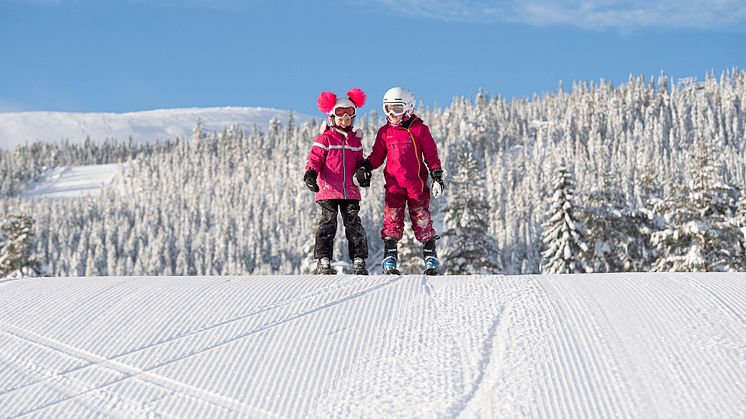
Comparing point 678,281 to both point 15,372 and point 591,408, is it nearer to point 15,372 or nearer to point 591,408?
point 591,408

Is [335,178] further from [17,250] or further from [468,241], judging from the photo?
[17,250]

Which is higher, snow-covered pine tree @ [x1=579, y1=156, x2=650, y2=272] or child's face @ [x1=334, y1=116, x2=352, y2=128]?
child's face @ [x1=334, y1=116, x2=352, y2=128]

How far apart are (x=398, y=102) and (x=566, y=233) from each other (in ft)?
54.1

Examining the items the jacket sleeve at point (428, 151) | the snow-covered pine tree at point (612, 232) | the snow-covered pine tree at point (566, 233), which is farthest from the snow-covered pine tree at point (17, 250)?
the jacket sleeve at point (428, 151)

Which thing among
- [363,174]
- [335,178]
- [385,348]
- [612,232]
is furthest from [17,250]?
[385,348]

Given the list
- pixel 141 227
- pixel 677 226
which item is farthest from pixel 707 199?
pixel 141 227

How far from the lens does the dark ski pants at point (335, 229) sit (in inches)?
317

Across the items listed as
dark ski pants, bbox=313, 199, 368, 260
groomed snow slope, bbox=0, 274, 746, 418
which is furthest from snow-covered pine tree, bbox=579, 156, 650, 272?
groomed snow slope, bbox=0, 274, 746, 418

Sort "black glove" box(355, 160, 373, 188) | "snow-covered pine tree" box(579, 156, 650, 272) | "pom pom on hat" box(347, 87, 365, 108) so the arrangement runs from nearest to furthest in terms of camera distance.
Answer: "black glove" box(355, 160, 373, 188) < "pom pom on hat" box(347, 87, 365, 108) < "snow-covered pine tree" box(579, 156, 650, 272)

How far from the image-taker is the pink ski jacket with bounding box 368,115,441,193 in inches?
320

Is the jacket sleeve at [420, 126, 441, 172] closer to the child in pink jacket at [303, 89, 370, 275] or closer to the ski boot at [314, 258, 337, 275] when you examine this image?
the child in pink jacket at [303, 89, 370, 275]

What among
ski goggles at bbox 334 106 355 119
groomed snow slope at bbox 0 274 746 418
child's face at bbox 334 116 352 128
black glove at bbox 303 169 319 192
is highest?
ski goggles at bbox 334 106 355 119

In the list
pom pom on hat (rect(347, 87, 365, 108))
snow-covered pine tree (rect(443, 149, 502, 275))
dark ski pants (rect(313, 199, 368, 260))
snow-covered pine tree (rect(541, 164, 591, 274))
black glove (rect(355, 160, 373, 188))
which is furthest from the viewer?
snow-covered pine tree (rect(541, 164, 591, 274))

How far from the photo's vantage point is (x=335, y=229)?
8094 mm
